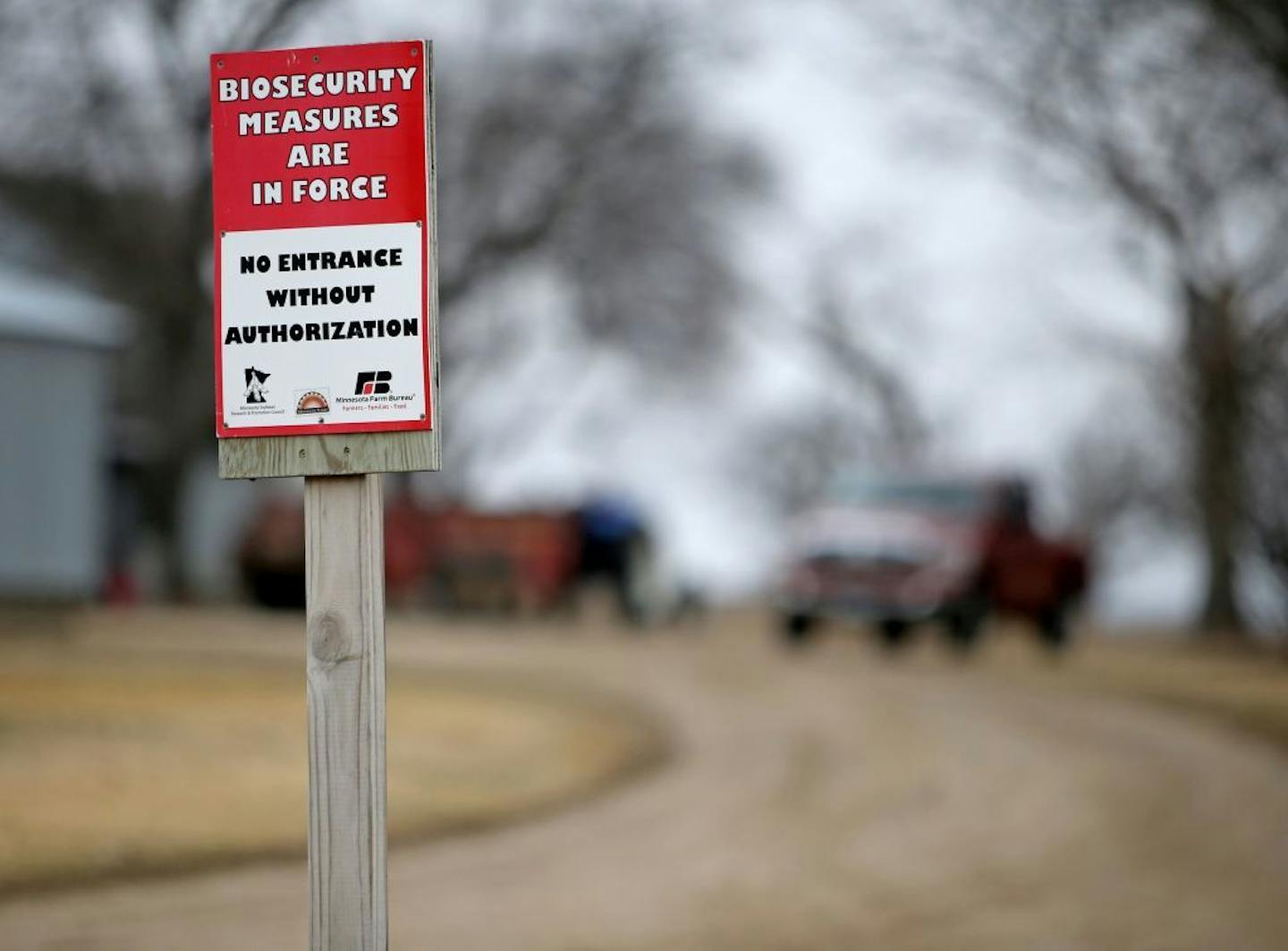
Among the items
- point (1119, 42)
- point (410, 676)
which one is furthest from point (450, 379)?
point (410, 676)

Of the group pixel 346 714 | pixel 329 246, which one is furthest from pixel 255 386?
pixel 346 714

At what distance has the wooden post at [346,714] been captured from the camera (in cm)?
574

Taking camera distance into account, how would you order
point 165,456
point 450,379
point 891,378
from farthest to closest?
point 891,378
point 450,379
point 165,456

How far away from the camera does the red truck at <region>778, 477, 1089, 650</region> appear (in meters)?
25.3

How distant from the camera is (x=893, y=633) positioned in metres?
26.1

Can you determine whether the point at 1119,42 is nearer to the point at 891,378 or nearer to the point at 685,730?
the point at 685,730

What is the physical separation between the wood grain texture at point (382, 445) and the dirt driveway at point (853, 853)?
3740 millimetres

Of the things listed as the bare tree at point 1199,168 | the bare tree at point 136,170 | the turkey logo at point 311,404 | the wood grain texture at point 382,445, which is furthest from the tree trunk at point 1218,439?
the turkey logo at point 311,404

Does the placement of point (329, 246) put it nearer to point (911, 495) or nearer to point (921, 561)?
point (921, 561)

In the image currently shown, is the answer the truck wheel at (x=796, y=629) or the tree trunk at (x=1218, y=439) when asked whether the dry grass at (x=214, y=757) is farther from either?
the tree trunk at (x=1218, y=439)

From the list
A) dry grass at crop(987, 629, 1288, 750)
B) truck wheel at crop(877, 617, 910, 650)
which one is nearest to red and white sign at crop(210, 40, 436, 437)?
dry grass at crop(987, 629, 1288, 750)

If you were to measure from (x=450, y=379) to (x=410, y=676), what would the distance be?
3395 cm

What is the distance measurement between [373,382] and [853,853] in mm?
7280

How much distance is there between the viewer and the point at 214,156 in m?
5.84
